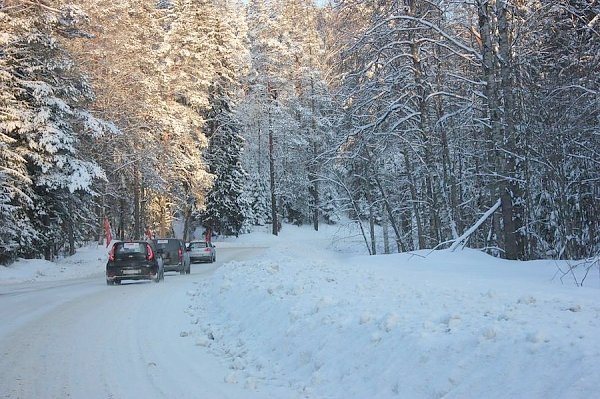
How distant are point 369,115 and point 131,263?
9963 millimetres

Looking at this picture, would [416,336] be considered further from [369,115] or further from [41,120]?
[41,120]

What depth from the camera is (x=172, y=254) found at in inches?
931

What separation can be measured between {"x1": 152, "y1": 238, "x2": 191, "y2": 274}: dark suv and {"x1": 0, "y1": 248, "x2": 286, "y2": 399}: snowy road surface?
9913mm

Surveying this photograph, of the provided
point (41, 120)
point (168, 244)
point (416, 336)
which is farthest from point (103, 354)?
point (41, 120)

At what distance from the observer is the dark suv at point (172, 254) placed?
23.4 metres

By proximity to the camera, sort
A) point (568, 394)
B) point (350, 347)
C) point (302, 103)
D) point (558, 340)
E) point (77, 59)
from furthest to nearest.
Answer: point (302, 103) → point (77, 59) → point (350, 347) → point (558, 340) → point (568, 394)

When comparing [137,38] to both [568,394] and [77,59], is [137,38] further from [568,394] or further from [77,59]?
[568,394]

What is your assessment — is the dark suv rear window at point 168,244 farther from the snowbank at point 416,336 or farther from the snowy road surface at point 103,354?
the snowbank at point 416,336

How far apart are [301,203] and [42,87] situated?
132ft

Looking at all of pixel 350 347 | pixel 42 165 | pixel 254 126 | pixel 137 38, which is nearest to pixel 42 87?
pixel 42 165

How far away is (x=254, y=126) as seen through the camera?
5538 cm

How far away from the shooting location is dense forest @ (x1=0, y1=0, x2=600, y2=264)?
531 inches

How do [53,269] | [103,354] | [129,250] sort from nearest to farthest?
1. [103,354]
2. [129,250]
3. [53,269]

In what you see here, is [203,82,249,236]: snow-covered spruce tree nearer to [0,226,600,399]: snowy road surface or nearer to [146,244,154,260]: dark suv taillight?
[146,244,154,260]: dark suv taillight
